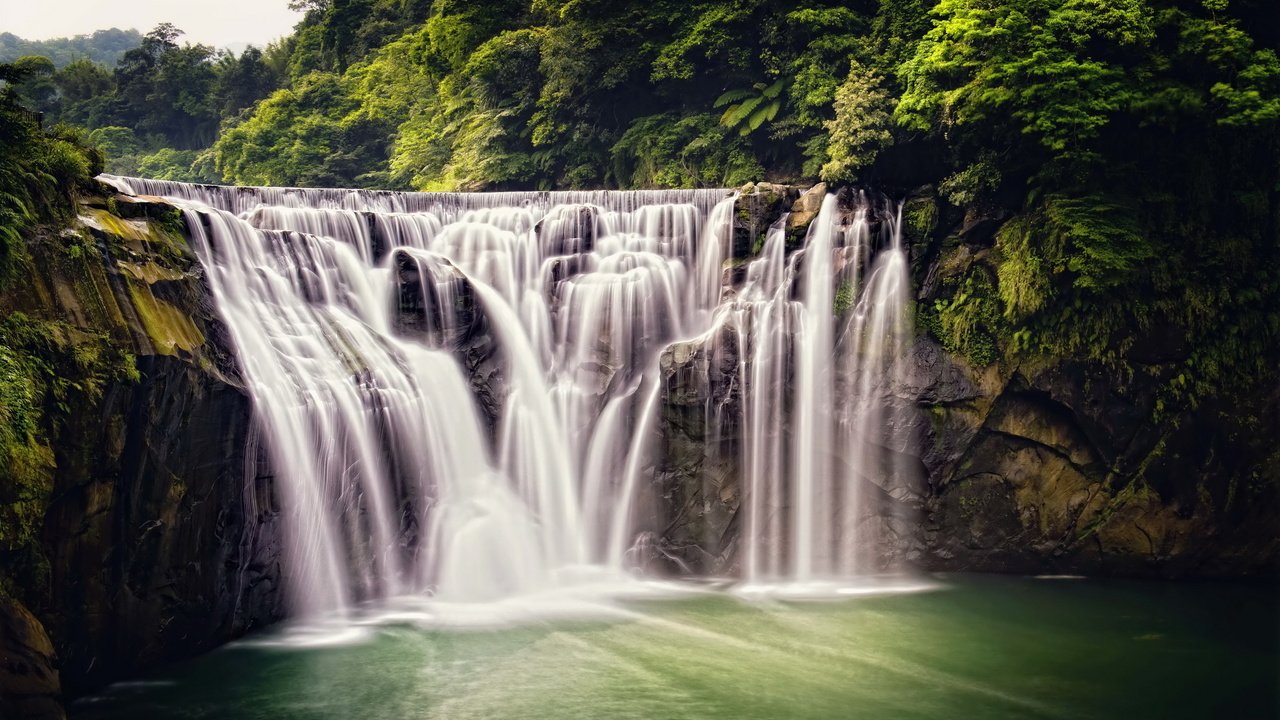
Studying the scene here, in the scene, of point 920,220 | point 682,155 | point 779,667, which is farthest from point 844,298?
point 682,155

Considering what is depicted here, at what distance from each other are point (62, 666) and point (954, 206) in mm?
14613

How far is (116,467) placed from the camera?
10289 mm

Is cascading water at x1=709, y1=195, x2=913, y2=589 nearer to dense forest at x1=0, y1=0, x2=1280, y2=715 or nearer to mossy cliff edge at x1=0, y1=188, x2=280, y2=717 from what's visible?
dense forest at x1=0, y1=0, x2=1280, y2=715

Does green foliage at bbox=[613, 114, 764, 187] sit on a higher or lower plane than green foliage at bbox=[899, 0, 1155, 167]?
higher

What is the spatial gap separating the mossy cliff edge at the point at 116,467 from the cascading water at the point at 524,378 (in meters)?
0.89

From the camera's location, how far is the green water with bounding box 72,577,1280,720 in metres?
10.6

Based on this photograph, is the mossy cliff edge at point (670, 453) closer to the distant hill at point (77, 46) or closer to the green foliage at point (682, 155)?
the green foliage at point (682, 155)

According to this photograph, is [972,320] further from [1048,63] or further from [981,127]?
[1048,63]

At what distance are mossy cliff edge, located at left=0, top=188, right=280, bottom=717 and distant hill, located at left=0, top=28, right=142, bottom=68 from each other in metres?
67.3

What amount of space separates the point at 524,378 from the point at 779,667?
6753 millimetres

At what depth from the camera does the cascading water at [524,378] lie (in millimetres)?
13508

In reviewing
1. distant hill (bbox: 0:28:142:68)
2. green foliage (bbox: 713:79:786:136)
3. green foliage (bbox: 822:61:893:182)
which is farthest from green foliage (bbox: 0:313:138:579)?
distant hill (bbox: 0:28:142:68)

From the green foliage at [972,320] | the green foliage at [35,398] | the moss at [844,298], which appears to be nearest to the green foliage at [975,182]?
the green foliage at [972,320]

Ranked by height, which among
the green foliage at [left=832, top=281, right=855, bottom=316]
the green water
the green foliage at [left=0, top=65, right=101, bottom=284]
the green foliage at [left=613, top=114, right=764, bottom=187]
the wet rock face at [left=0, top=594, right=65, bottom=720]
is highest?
the green foliage at [left=613, top=114, right=764, bottom=187]
